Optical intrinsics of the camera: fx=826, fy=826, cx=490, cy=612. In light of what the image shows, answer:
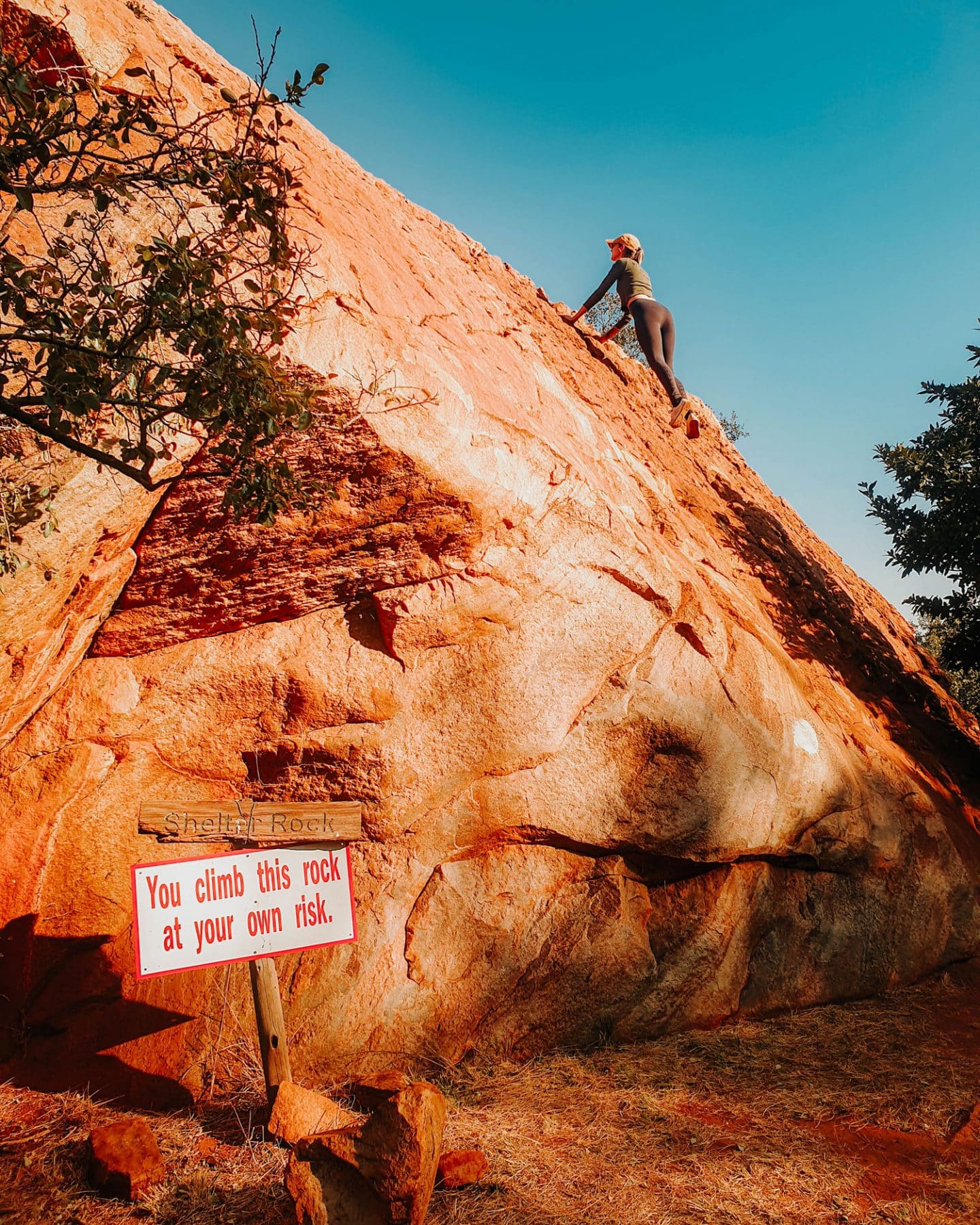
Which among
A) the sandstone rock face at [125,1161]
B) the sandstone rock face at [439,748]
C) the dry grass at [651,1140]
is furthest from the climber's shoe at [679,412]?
the sandstone rock face at [125,1161]

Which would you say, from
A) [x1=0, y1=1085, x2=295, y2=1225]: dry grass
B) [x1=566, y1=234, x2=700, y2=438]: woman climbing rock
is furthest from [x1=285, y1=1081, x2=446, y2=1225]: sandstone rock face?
[x1=566, y1=234, x2=700, y2=438]: woman climbing rock

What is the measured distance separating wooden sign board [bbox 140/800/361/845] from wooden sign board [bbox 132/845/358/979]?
0.09 meters

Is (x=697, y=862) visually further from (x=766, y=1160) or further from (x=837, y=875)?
(x=766, y=1160)

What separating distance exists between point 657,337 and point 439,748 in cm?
622

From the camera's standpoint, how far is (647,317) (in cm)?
927

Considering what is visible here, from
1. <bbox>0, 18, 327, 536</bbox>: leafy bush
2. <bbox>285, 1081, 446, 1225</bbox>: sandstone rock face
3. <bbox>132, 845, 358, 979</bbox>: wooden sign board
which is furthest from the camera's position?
<bbox>132, 845, 358, 979</bbox>: wooden sign board

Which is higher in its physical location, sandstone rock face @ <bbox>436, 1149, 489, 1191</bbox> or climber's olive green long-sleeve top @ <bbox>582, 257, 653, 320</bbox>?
climber's olive green long-sleeve top @ <bbox>582, 257, 653, 320</bbox>

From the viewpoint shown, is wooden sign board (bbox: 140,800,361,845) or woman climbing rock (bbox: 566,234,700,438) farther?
woman climbing rock (bbox: 566,234,700,438)

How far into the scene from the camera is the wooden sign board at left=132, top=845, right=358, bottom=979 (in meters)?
3.62

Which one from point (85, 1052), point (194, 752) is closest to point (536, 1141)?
point (85, 1052)

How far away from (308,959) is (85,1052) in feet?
3.91

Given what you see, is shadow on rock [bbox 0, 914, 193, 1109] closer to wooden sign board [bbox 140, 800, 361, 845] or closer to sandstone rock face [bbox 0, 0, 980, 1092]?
sandstone rock face [bbox 0, 0, 980, 1092]

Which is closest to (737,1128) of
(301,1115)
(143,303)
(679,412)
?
(301,1115)

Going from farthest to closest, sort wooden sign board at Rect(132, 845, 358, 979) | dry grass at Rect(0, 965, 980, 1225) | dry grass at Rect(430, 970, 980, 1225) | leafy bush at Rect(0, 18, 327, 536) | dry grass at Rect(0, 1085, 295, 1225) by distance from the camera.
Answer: wooden sign board at Rect(132, 845, 358, 979) → dry grass at Rect(430, 970, 980, 1225) → dry grass at Rect(0, 965, 980, 1225) → dry grass at Rect(0, 1085, 295, 1225) → leafy bush at Rect(0, 18, 327, 536)
